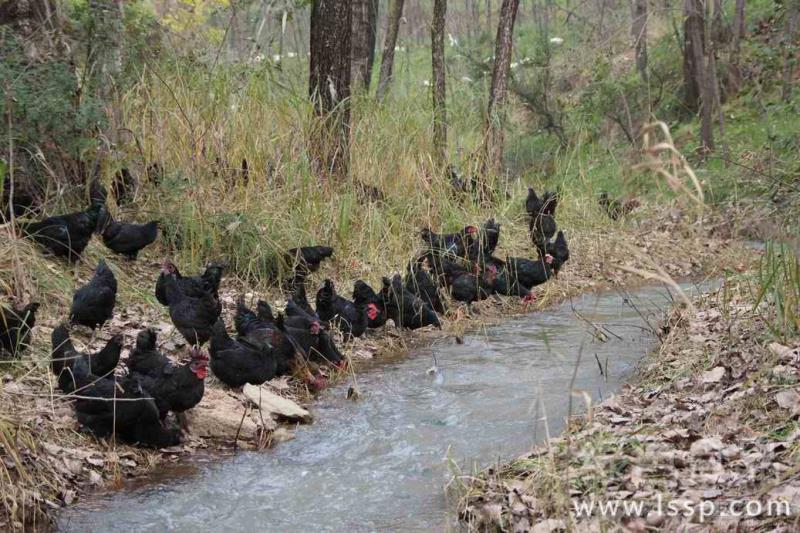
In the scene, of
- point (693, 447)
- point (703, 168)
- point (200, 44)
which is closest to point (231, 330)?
point (693, 447)

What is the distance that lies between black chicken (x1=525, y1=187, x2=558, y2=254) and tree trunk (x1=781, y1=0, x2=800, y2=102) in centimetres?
810

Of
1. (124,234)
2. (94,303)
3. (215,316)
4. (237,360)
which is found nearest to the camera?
(237,360)

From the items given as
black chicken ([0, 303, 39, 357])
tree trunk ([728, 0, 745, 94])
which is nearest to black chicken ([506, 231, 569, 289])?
black chicken ([0, 303, 39, 357])

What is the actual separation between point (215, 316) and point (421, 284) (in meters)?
2.51

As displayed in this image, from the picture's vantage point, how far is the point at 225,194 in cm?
911

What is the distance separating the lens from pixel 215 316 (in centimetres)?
669

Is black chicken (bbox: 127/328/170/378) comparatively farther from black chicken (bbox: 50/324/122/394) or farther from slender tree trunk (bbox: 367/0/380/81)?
slender tree trunk (bbox: 367/0/380/81)

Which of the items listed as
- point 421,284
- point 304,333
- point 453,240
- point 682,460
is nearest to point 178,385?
point 304,333

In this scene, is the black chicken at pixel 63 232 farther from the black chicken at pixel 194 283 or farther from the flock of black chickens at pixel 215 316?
the black chicken at pixel 194 283

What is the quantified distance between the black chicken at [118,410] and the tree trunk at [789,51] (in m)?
14.4

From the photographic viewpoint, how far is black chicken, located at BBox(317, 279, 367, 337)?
7.68 metres

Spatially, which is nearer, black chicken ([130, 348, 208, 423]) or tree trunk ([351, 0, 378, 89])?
black chicken ([130, 348, 208, 423])

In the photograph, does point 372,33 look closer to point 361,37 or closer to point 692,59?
point 361,37

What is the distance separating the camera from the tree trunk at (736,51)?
18.7 metres
